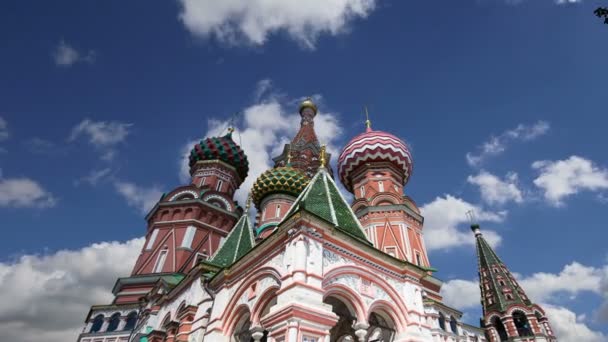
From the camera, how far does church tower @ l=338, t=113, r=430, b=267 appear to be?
68.8ft

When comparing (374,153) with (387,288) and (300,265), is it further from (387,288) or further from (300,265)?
(300,265)

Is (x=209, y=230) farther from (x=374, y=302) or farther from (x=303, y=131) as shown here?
(x=374, y=302)

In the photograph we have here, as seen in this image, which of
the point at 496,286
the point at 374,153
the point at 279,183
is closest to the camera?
the point at 279,183

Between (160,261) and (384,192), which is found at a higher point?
(384,192)

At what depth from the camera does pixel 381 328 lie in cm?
897

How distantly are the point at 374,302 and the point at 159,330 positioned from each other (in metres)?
8.09

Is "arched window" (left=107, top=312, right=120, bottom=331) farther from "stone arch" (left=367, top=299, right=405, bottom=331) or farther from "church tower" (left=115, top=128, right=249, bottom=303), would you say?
"stone arch" (left=367, top=299, right=405, bottom=331)

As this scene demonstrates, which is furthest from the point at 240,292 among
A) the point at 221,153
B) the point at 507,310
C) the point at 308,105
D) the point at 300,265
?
the point at 308,105

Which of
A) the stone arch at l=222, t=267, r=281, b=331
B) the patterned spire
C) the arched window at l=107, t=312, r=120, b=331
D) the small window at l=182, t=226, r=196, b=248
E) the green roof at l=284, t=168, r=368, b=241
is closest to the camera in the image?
the stone arch at l=222, t=267, r=281, b=331

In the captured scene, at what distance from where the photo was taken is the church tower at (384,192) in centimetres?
2097

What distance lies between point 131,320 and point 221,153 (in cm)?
1293

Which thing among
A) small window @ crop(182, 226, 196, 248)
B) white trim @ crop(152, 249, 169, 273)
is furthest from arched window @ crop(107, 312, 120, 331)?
small window @ crop(182, 226, 196, 248)

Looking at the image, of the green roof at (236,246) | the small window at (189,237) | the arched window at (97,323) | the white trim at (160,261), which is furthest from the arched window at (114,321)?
the green roof at (236,246)

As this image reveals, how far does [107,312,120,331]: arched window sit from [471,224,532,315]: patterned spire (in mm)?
24013
